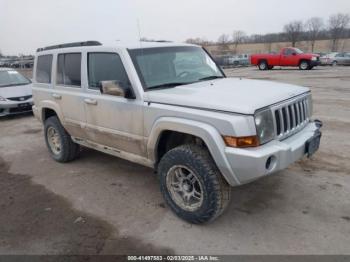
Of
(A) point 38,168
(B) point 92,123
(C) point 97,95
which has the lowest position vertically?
(A) point 38,168

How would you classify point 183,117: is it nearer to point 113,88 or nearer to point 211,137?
point 211,137

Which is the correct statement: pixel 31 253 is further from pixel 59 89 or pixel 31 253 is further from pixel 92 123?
pixel 59 89

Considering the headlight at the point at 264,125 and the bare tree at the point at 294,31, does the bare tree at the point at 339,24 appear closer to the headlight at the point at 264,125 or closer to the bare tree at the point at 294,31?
the bare tree at the point at 294,31

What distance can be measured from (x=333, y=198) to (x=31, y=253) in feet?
11.2

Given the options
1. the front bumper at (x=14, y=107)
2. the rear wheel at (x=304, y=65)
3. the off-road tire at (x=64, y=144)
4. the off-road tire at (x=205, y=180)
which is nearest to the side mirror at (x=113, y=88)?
the off-road tire at (x=205, y=180)

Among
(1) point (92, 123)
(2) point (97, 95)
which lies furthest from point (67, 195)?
(2) point (97, 95)

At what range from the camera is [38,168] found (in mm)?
5492

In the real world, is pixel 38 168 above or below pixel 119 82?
below

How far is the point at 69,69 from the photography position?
4.86 metres

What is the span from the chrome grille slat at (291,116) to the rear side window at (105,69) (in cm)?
175

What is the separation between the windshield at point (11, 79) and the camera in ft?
34.3

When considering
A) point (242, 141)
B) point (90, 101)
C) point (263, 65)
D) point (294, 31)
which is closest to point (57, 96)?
point (90, 101)

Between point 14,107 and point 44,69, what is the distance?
4999 mm

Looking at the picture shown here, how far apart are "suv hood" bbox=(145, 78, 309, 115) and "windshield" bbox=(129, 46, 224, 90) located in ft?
0.65
